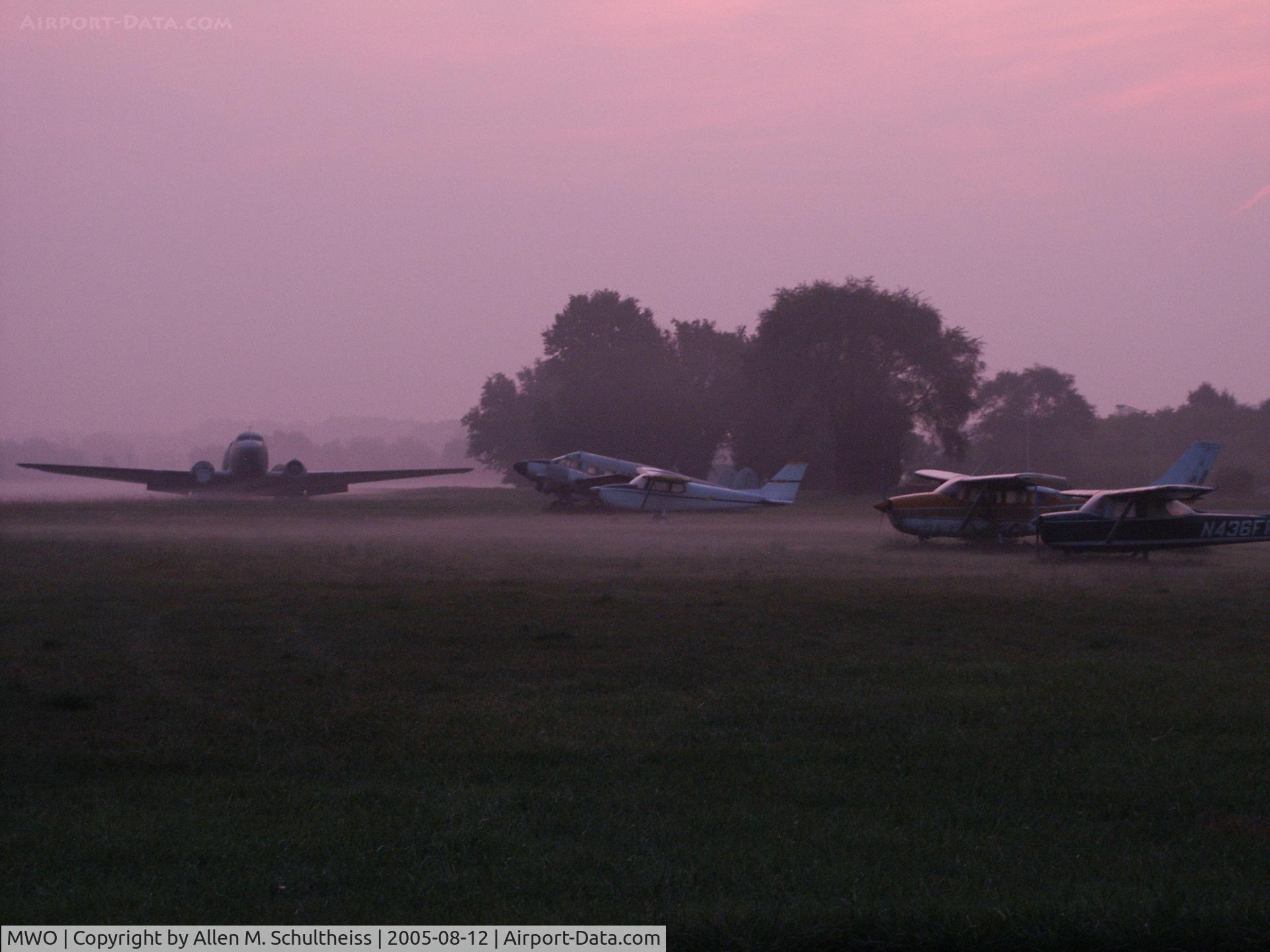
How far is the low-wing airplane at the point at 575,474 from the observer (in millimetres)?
49344

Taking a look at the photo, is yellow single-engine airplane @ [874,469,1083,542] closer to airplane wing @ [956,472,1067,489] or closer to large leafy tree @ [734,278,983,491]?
airplane wing @ [956,472,1067,489]

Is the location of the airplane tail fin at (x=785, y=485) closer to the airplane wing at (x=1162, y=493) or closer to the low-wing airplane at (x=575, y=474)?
the low-wing airplane at (x=575, y=474)

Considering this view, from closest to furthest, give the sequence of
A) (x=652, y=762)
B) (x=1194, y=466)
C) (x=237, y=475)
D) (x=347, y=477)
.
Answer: (x=652, y=762) < (x=1194, y=466) < (x=237, y=475) < (x=347, y=477)

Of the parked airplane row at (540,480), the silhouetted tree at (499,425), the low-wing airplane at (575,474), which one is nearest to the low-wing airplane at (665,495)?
the parked airplane row at (540,480)

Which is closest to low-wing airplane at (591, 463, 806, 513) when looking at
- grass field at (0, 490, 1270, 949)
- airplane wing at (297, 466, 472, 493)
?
airplane wing at (297, 466, 472, 493)

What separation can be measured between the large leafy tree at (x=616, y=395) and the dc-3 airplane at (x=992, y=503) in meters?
49.2

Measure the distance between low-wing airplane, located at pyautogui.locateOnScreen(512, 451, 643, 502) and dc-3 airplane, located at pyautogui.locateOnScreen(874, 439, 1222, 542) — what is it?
22498 mm

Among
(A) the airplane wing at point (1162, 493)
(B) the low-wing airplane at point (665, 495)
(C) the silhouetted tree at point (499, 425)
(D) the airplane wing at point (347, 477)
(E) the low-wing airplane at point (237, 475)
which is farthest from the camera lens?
(C) the silhouetted tree at point (499, 425)

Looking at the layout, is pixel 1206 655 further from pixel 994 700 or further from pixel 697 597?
pixel 697 597

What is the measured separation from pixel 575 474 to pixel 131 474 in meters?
23.8

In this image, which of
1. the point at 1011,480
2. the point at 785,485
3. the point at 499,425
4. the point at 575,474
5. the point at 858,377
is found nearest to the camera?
→ the point at 1011,480

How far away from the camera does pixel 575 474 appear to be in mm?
49469

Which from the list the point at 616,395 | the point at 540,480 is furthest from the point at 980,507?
the point at 616,395

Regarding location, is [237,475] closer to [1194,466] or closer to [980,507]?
[980,507]
